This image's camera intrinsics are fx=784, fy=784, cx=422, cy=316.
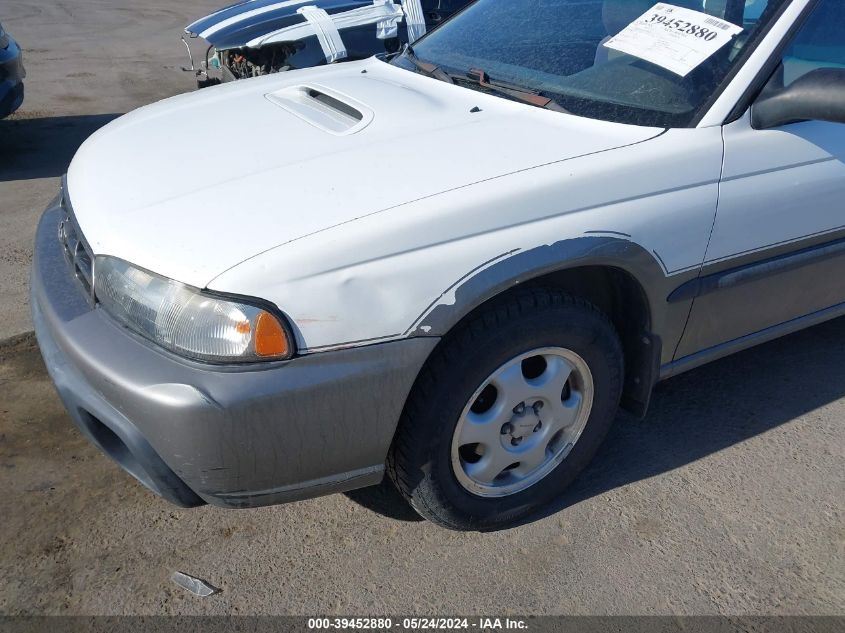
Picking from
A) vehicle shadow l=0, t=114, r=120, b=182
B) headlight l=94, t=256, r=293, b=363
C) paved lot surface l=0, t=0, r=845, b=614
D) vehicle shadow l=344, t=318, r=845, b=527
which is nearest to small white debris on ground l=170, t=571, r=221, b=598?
paved lot surface l=0, t=0, r=845, b=614

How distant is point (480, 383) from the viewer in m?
2.19

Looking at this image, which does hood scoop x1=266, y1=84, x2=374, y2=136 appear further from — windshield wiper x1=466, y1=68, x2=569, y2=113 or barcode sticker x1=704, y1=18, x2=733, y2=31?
barcode sticker x1=704, y1=18, x2=733, y2=31

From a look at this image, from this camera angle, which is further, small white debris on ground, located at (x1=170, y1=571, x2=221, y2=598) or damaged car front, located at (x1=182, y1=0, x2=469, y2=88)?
damaged car front, located at (x1=182, y1=0, x2=469, y2=88)

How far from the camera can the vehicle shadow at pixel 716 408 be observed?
9.21ft

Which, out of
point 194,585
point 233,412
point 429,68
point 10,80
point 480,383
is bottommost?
point 194,585

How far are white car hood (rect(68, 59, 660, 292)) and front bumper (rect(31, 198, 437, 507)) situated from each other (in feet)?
0.77

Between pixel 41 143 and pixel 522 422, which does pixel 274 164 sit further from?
pixel 41 143

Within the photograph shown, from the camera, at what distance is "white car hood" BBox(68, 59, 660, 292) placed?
198 cm

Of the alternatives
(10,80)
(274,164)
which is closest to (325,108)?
(274,164)

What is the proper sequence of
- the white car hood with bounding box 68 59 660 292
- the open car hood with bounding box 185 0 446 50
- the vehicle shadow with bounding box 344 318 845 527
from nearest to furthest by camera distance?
the white car hood with bounding box 68 59 660 292, the vehicle shadow with bounding box 344 318 845 527, the open car hood with bounding box 185 0 446 50

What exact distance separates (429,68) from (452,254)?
51.7 inches

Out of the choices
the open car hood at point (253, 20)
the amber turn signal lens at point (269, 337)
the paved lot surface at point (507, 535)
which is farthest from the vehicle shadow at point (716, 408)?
the open car hood at point (253, 20)

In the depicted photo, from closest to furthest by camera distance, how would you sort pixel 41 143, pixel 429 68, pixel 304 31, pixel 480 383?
1. pixel 480 383
2. pixel 429 68
3. pixel 304 31
4. pixel 41 143

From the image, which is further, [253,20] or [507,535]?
[253,20]
